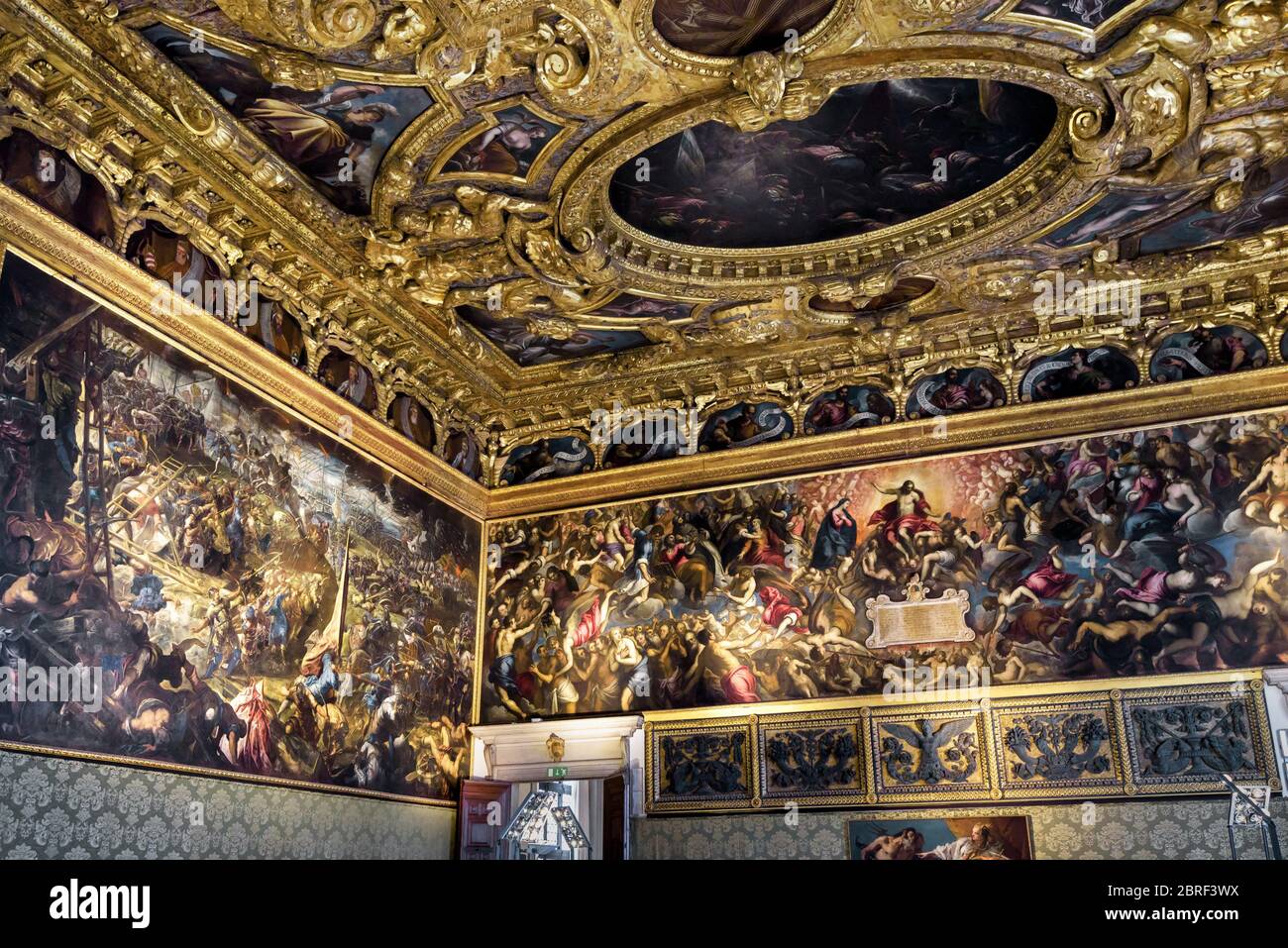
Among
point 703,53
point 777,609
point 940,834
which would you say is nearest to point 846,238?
point 703,53

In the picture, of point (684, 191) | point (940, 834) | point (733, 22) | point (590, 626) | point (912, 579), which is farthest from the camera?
point (590, 626)

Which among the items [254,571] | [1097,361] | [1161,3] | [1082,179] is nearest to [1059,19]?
[1161,3]

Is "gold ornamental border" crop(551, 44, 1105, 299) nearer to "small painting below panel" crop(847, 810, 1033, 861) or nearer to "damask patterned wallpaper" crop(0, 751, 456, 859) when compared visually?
"small painting below panel" crop(847, 810, 1033, 861)

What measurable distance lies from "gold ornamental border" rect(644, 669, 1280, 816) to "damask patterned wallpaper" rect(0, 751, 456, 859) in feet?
12.3

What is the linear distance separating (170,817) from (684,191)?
27.0 ft

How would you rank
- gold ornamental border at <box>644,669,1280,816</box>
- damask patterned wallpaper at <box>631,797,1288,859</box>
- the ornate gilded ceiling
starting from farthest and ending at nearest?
gold ornamental border at <box>644,669,1280,816</box>, damask patterned wallpaper at <box>631,797,1288,859</box>, the ornate gilded ceiling

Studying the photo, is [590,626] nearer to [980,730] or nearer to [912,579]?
[912,579]

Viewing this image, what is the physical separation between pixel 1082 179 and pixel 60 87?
32.6ft

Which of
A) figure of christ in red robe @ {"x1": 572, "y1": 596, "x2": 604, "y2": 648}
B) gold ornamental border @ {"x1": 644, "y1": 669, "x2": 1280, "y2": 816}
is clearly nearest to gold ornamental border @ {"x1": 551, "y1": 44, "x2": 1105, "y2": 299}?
figure of christ in red robe @ {"x1": 572, "y1": 596, "x2": 604, "y2": 648}

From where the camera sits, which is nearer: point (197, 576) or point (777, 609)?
point (197, 576)

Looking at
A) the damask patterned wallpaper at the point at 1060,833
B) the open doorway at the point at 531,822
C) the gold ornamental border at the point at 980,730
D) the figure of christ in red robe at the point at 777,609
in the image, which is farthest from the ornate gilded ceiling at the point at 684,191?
the damask patterned wallpaper at the point at 1060,833

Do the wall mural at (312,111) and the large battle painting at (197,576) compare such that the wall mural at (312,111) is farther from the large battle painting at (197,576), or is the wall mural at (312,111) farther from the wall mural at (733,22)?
the wall mural at (733,22)

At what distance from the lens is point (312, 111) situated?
978 cm

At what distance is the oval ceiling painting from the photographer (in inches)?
395
